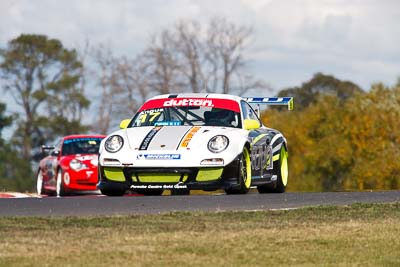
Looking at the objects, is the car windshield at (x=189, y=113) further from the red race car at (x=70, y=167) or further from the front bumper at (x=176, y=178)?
the red race car at (x=70, y=167)

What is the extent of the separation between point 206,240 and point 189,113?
23.8 ft

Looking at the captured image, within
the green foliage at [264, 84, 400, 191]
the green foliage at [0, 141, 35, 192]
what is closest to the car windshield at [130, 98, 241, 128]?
the green foliage at [264, 84, 400, 191]

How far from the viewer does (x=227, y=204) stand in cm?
1544

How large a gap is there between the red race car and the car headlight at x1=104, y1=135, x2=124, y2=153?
882 cm

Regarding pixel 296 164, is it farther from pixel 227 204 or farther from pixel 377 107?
pixel 227 204

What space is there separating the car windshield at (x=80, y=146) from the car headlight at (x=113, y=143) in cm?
954

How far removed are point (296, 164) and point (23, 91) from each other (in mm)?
22574

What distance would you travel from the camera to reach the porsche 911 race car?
1723 centimetres

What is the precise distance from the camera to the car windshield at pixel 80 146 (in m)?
27.2

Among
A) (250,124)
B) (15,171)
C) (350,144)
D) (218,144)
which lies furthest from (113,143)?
(15,171)

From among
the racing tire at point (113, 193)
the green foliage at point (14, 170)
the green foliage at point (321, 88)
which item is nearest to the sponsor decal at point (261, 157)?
the racing tire at point (113, 193)

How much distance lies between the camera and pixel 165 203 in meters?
15.5

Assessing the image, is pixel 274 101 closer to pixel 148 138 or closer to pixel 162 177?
pixel 148 138

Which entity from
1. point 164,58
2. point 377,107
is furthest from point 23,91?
point 377,107
